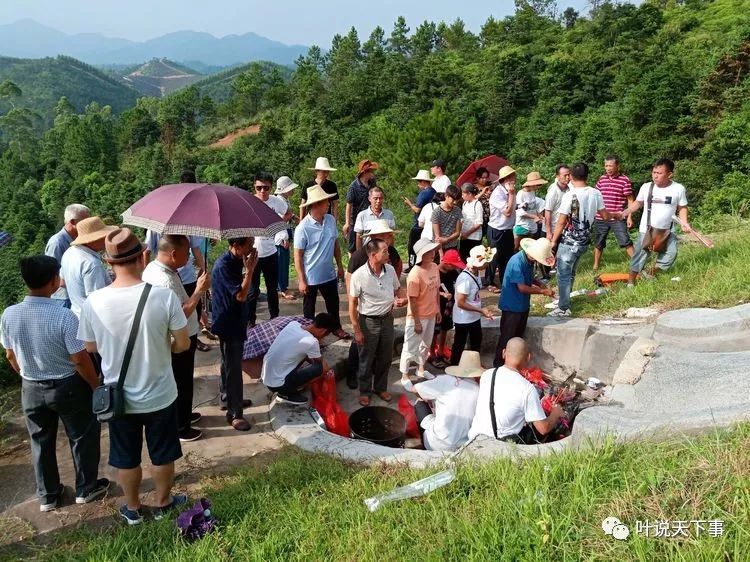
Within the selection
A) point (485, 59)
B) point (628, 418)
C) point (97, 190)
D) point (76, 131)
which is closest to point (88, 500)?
point (628, 418)

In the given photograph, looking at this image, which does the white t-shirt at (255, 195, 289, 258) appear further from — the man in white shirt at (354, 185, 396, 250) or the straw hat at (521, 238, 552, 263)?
the straw hat at (521, 238, 552, 263)

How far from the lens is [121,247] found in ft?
8.77

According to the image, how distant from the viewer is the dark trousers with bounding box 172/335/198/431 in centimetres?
371

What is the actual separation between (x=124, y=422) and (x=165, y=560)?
76 centimetres

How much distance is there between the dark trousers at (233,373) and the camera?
400 centimetres

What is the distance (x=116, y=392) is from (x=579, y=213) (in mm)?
4781

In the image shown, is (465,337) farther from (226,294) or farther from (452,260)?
(226,294)

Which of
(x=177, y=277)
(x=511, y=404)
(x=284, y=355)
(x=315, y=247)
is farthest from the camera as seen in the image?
(x=315, y=247)

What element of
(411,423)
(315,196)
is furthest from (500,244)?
(411,423)

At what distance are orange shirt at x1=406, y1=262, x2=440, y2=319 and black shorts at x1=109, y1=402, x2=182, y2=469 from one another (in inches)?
92.7

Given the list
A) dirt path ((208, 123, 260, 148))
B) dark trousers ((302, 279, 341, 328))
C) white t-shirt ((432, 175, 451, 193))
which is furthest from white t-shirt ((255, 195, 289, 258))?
dirt path ((208, 123, 260, 148))

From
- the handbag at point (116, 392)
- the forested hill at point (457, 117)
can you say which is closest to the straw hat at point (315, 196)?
the handbag at point (116, 392)

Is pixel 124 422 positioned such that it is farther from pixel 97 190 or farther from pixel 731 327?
pixel 97 190

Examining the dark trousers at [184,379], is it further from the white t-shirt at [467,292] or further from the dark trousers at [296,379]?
the white t-shirt at [467,292]
